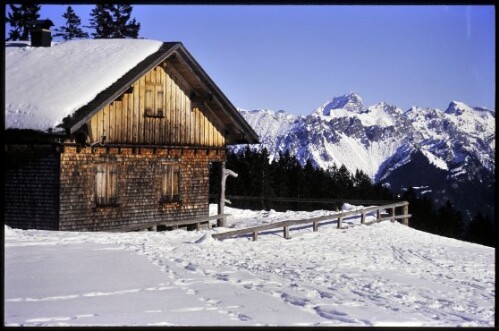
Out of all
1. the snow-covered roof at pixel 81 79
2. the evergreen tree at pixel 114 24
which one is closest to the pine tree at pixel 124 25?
the evergreen tree at pixel 114 24

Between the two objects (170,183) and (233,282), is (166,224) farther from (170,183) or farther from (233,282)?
(233,282)

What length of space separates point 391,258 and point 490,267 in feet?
9.46

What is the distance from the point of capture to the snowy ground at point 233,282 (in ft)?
25.7

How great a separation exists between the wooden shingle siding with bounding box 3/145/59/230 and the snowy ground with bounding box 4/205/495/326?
141 cm

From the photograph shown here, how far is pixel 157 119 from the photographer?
20.2m

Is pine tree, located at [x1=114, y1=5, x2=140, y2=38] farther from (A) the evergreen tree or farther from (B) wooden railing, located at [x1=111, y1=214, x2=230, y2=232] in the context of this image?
(B) wooden railing, located at [x1=111, y1=214, x2=230, y2=232]

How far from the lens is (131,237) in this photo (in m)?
16.3

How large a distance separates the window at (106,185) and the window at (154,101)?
2.31 metres

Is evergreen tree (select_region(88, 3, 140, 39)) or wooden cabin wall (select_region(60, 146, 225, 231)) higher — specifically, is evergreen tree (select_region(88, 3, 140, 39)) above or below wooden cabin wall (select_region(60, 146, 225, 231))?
above

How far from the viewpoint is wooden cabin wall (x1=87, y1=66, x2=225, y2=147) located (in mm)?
18516

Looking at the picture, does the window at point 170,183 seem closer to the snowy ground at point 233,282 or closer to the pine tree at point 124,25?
the snowy ground at point 233,282

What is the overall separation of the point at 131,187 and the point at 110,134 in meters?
2.04

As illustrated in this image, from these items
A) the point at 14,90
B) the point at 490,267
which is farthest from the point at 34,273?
the point at 490,267

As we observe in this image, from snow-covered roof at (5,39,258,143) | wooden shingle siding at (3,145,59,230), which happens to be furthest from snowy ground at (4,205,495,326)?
snow-covered roof at (5,39,258,143)
